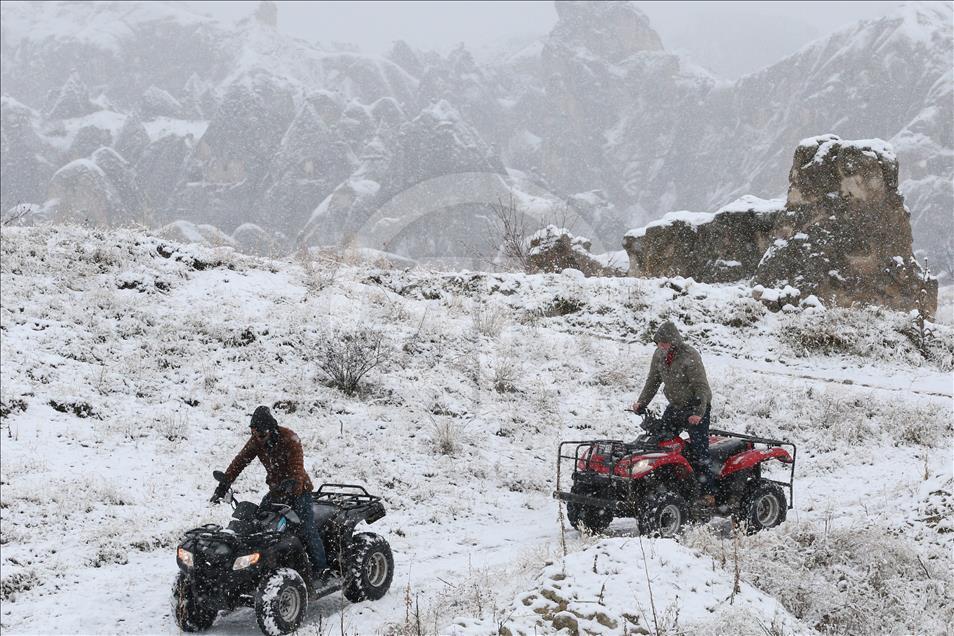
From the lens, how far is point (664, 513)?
26.4ft

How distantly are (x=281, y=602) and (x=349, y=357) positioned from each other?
7816mm

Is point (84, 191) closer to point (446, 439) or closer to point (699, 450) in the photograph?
point (446, 439)

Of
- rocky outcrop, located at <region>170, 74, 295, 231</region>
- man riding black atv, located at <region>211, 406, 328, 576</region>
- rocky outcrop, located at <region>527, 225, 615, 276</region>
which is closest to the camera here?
man riding black atv, located at <region>211, 406, 328, 576</region>

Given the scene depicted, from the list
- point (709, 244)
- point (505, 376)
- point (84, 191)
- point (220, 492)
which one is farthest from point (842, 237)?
point (84, 191)

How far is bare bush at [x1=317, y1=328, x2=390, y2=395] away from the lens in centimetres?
1380

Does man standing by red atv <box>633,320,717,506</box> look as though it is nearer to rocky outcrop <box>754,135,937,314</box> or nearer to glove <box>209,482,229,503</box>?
glove <box>209,482,229,503</box>

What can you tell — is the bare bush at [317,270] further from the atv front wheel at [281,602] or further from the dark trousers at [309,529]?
the atv front wheel at [281,602]

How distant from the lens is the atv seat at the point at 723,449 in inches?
345

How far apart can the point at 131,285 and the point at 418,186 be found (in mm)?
125708

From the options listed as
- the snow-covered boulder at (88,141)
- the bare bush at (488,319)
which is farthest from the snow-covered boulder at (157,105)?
the bare bush at (488,319)

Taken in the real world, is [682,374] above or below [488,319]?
below

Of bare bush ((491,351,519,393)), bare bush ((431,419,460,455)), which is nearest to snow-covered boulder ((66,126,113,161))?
bare bush ((491,351,519,393))

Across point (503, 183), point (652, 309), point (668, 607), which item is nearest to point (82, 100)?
point (503, 183)

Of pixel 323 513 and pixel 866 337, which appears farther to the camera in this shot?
pixel 866 337
